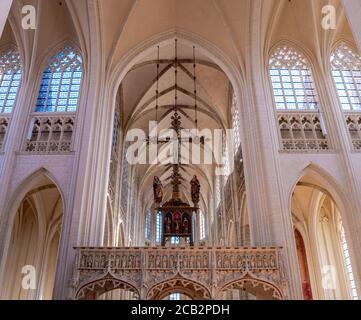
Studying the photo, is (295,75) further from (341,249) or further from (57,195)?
(57,195)

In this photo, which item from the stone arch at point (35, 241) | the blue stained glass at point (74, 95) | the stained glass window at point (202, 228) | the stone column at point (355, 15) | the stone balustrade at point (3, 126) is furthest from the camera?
the stained glass window at point (202, 228)

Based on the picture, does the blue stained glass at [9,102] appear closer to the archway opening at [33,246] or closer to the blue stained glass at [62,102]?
the blue stained glass at [62,102]

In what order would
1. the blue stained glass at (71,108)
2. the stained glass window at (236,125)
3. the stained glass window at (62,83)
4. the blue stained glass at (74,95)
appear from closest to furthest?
the blue stained glass at (71,108) → the stained glass window at (62,83) → the blue stained glass at (74,95) → the stained glass window at (236,125)

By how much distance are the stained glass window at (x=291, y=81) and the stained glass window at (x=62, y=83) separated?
9424mm

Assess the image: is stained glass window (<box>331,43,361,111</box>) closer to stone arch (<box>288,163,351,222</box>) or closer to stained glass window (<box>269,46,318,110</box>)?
stained glass window (<box>269,46,318,110</box>)

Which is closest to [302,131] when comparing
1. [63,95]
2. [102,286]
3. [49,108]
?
[102,286]

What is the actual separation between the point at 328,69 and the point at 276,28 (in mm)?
3278

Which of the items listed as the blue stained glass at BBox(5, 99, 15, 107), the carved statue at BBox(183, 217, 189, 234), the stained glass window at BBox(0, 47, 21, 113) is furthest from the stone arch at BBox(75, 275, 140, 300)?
the blue stained glass at BBox(5, 99, 15, 107)

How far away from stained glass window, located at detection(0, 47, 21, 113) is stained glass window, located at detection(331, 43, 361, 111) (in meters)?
15.0

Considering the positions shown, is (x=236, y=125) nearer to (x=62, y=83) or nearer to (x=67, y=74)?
(x=67, y=74)

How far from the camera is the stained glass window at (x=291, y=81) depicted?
55.3ft

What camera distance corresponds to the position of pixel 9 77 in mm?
17297

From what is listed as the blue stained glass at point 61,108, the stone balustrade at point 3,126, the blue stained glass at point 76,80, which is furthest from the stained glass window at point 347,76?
the stone balustrade at point 3,126

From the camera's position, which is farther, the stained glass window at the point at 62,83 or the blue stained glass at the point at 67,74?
the blue stained glass at the point at 67,74
